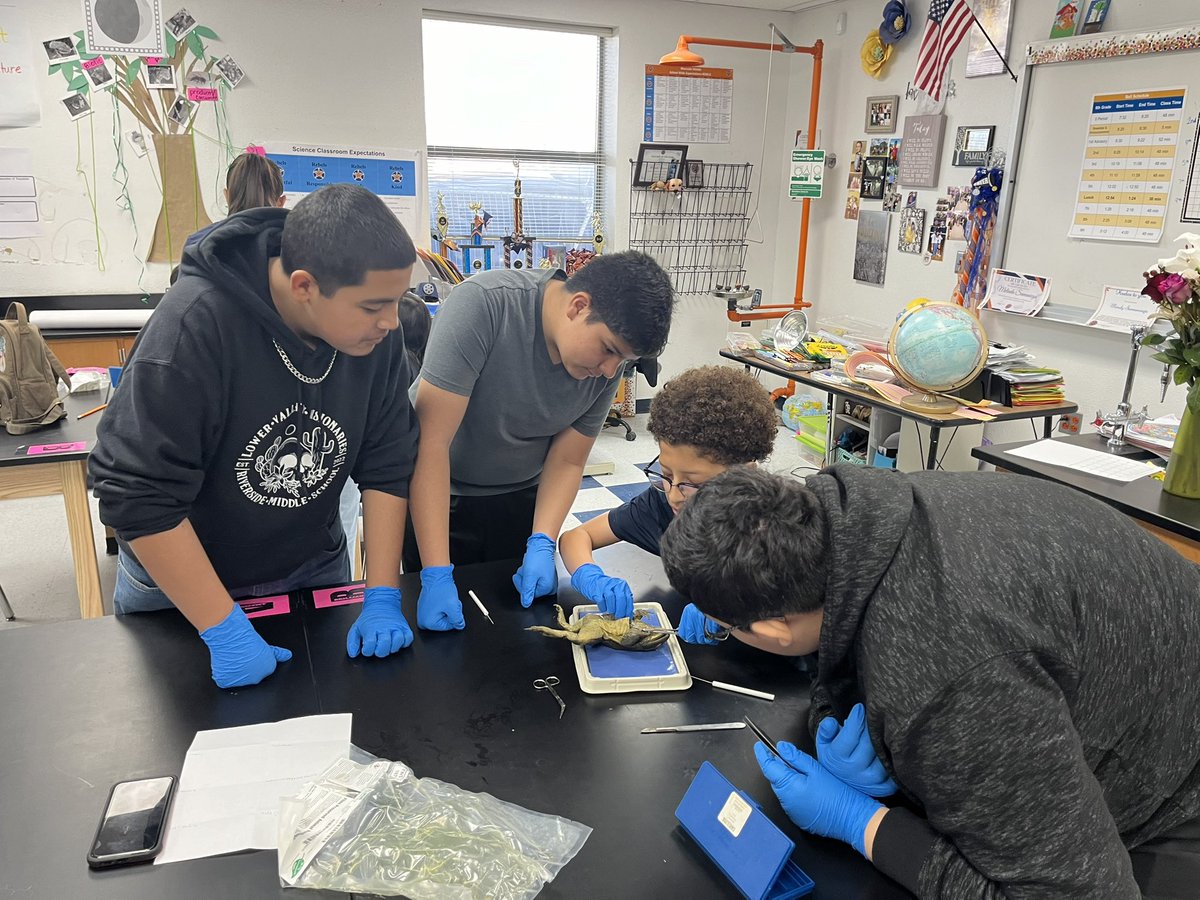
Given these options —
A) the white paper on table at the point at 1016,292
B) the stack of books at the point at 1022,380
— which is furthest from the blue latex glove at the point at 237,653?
the white paper on table at the point at 1016,292

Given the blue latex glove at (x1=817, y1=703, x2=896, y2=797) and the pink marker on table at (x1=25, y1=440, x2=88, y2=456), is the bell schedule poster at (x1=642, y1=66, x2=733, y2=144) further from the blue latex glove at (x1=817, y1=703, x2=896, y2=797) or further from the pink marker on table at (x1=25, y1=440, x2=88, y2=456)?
the blue latex glove at (x1=817, y1=703, x2=896, y2=797)

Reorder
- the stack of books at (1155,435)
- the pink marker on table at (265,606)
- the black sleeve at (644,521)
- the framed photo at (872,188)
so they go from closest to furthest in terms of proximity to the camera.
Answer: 1. the pink marker on table at (265,606)
2. the black sleeve at (644,521)
3. the stack of books at (1155,435)
4. the framed photo at (872,188)

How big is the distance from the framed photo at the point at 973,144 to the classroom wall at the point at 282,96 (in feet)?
5.83

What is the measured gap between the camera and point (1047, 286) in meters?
3.44

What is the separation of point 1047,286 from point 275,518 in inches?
132

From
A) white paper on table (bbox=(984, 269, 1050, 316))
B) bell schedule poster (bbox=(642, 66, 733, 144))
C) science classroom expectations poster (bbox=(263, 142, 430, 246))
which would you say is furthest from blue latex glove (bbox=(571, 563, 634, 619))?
bell schedule poster (bbox=(642, 66, 733, 144))

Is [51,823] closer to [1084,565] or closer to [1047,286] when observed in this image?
[1084,565]

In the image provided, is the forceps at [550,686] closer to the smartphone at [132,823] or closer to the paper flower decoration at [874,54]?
the smartphone at [132,823]

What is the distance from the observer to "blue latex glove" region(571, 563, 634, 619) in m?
1.34

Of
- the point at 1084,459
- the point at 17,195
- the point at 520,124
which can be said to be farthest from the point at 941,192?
the point at 17,195

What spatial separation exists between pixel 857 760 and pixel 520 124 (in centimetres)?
443

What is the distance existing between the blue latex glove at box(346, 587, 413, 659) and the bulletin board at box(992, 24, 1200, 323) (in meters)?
3.11

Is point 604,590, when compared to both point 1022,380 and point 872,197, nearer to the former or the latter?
point 1022,380

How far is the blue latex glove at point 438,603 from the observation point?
1.28 metres
